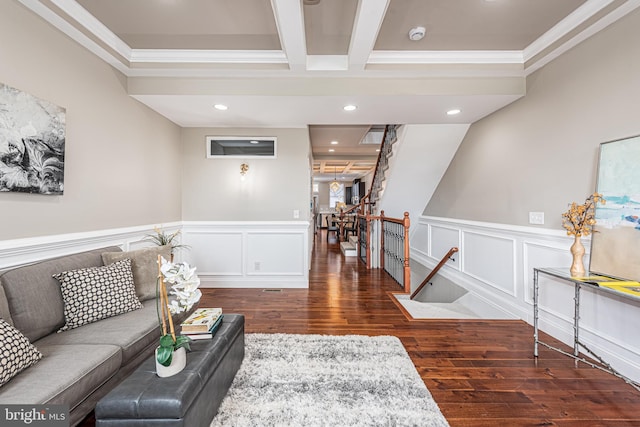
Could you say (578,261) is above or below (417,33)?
below

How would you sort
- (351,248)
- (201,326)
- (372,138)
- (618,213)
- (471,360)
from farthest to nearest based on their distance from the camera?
(351,248) → (372,138) → (471,360) → (618,213) → (201,326)

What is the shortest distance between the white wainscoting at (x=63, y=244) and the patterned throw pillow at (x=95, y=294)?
0.97 ft

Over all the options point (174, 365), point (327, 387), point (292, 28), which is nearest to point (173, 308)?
point (174, 365)

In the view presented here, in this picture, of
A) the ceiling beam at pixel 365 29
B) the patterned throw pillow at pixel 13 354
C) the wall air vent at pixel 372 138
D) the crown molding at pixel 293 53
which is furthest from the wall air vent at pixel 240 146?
the patterned throw pillow at pixel 13 354

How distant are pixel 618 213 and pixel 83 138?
4.32 meters

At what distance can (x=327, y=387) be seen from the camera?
5.97 ft

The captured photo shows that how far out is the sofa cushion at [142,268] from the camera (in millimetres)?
2256

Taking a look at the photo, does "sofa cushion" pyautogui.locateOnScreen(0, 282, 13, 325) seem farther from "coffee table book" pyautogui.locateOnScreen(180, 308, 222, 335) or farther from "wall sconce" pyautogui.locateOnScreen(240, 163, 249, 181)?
"wall sconce" pyautogui.locateOnScreen(240, 163, 249, 181)

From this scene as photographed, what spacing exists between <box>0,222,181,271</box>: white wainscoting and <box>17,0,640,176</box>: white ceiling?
153 centimetres

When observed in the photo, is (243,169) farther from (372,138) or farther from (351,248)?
(351,248)

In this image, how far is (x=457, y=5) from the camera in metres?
2.10

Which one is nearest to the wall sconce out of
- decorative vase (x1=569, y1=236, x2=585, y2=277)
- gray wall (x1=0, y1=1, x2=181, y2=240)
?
gray wall (x1=0, y1=1, x2=181, y2=240)

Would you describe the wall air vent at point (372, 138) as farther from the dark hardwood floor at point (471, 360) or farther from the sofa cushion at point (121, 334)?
the sofa cushion at point (121, 334)

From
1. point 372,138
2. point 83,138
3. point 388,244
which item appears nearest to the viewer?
point 83,138
